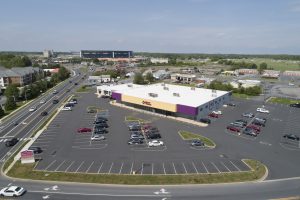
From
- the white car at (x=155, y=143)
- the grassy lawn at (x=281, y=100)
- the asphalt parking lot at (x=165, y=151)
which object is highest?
the grassy lawn at (x=281, y=100)

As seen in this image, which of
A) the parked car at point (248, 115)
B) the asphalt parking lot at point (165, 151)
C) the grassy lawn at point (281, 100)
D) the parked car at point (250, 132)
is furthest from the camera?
the grassy lawn at point (281, 100)

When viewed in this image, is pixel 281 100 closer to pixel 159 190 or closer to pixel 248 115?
pixel 248 115

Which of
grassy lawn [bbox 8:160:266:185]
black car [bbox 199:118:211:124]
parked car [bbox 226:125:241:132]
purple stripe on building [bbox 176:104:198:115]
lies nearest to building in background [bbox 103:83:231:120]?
purple stripe on building [bbox 176:104:198:115]

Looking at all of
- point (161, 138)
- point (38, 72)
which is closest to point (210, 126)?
point (161, 138)

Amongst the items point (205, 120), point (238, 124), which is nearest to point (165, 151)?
point (205, 120)

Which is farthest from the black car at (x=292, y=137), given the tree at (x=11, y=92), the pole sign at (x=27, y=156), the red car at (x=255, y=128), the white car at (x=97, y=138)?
the tree at (x=11, y=92)

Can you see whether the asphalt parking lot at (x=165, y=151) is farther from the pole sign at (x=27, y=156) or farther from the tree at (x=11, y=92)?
the tree at (x=11, y=92)

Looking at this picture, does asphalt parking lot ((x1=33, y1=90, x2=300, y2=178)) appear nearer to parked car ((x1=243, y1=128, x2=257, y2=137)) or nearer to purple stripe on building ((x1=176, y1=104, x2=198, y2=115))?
parked car ((x1=243, y1=128, x2=257, y2=137))
